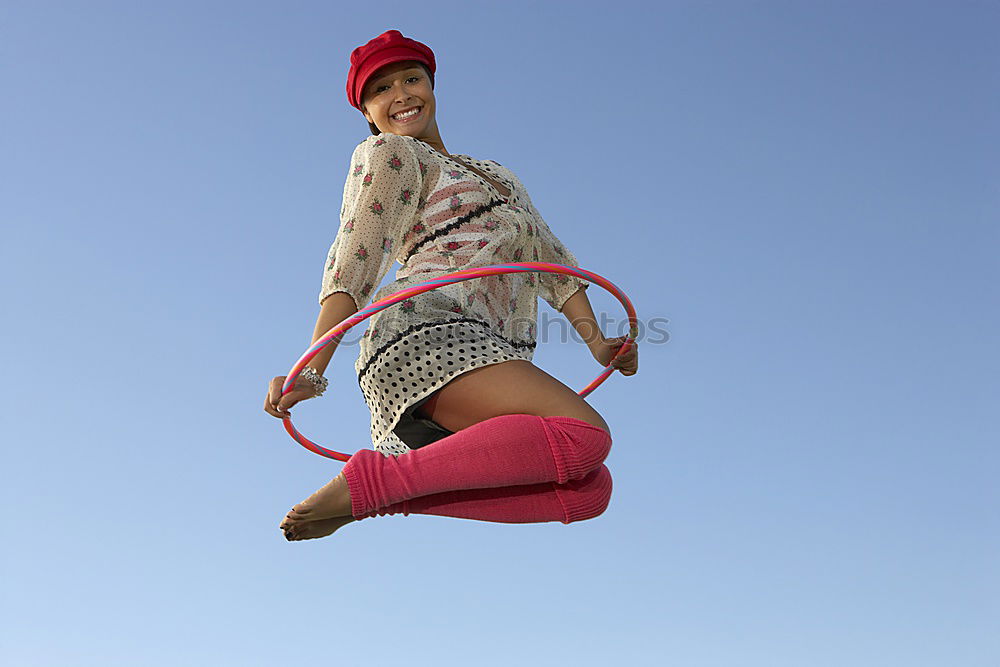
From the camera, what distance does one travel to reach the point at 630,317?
420 cm

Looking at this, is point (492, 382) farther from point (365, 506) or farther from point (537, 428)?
point (365, 506)

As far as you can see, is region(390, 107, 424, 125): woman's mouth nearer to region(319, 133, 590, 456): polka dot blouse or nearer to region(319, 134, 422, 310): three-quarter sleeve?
region(319, 133, 590, 456): polka dot blouse

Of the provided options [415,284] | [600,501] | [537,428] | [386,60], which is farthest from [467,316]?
[386,60]

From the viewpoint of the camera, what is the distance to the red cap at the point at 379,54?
4184 millimetres

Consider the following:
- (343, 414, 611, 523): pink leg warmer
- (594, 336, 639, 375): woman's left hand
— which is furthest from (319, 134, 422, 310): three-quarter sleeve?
(594, 336, 639, 375): woman's left hand

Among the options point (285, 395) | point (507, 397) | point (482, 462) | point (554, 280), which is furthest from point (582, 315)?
point (285, 395)

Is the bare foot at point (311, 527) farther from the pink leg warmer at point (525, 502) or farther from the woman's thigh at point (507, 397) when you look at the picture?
the woman's thigh at point (507, 397)

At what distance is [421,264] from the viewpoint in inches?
148

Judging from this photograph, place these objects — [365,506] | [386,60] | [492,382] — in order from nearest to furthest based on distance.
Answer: [365,506] < [492,382] < [386,60]

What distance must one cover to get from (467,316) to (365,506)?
81 centimetres

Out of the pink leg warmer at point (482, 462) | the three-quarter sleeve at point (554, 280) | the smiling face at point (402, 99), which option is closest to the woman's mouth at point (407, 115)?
the smiling face at point (402, 99)

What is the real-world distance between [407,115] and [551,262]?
0.85 meters

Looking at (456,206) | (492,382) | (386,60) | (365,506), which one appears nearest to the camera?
(365,506)

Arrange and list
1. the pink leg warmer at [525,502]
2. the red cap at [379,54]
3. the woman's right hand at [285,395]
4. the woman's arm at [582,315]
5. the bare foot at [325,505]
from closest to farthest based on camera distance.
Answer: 1. the bare foot at [325,505]
2. the woman's right hand at [285,395]
3. the pink leg warmer at [525,502]
4. the red cap at [379,54]
5. the woman's arm at [582,315]
